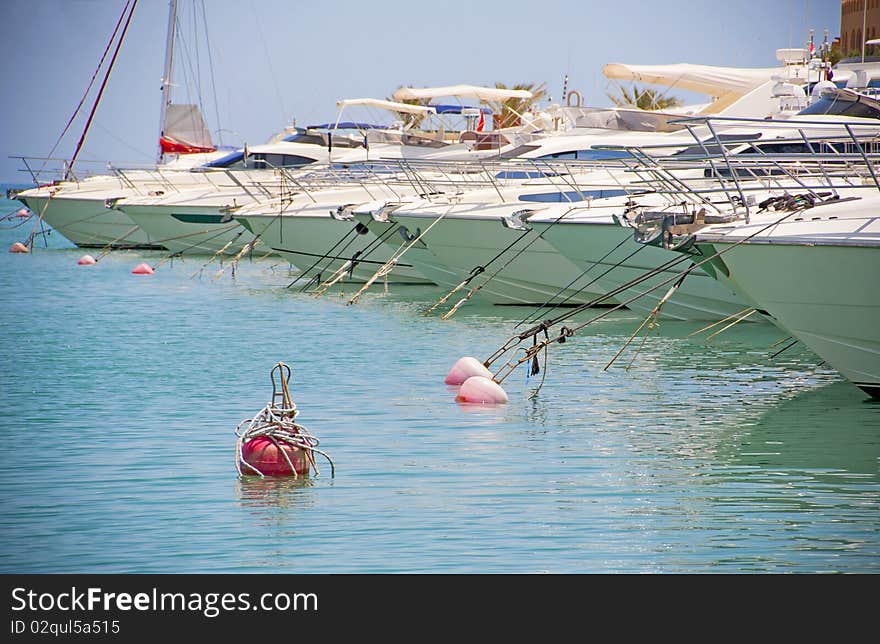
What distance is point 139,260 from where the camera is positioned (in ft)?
110

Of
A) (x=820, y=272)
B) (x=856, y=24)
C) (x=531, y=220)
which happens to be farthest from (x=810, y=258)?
(x=856, y=24)

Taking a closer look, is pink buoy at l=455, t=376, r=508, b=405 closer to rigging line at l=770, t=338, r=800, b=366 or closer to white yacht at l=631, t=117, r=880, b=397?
white yacht at l=631, t=117, r=880, b=397

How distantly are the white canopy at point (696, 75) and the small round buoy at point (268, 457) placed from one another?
18.7 metres

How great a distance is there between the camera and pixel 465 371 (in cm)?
1301

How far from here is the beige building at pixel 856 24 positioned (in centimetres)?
5706

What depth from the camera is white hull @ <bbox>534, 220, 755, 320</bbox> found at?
16.4 m

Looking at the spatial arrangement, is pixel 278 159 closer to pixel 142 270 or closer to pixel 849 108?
pixel 142 270

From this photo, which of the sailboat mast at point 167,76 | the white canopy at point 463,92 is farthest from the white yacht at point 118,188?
the white canopy at point 463,92

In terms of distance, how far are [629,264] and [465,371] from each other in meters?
4.54

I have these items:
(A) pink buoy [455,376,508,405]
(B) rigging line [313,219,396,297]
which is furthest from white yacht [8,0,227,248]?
(A) pink buoy [455,376,508,405]

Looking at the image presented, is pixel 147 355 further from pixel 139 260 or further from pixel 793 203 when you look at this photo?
pixel 139 260
